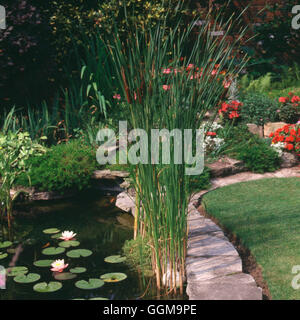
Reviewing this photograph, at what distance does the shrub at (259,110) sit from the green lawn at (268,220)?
179cm

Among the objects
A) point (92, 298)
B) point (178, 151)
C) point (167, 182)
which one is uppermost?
point (178, 151)

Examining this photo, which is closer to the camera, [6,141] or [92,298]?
[92,298]

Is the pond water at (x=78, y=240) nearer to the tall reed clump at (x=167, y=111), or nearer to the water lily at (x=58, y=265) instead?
the water lily at (x=58, y=265)

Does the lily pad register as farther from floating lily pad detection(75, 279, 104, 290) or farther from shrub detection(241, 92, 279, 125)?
shrub detection(241, 92, 279, 125)

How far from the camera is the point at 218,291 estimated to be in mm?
2951

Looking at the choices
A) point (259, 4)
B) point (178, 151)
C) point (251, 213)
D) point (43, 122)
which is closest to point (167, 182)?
point (178, 151)

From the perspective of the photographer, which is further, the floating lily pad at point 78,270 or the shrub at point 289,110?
the shrub at point 289,110

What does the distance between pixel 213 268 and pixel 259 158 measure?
9.65 ft

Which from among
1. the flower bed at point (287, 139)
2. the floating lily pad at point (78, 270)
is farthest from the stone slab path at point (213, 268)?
the flower bed at point (287, 139)

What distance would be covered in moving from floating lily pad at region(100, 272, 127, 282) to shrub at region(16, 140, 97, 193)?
1.98 m

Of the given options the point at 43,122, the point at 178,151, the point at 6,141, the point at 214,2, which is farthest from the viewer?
the point at 214,2

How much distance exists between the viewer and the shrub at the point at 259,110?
285 inches

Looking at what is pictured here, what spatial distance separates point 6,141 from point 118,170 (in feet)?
5.08

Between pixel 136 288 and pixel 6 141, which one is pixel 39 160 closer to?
pixel 6 141
